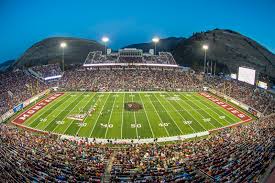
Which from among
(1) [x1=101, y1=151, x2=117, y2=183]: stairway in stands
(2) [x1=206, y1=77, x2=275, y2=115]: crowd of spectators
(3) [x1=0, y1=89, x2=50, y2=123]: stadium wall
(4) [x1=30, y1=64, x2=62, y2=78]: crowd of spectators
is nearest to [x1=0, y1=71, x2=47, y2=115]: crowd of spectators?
(3) [x1=0, y1=89, x2=50, y2=123]: stadium wall

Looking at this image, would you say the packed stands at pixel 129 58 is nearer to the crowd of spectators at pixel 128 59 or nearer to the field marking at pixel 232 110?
the crowd of spectators at pixel 128 59

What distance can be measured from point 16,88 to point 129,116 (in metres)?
25.1

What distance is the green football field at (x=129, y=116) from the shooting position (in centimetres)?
3203

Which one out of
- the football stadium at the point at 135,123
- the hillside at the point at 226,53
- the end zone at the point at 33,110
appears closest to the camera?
the football stadium at the point at 135,123

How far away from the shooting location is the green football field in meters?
32.0

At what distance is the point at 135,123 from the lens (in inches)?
1363

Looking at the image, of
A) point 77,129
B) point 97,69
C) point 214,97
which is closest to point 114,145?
point 77,129

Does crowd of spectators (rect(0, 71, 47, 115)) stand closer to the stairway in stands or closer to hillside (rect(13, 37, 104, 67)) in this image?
the stairway in stands

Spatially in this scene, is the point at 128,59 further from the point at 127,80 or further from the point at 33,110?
the point at 33,110

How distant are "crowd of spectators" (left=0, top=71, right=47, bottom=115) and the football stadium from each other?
189 millimetres

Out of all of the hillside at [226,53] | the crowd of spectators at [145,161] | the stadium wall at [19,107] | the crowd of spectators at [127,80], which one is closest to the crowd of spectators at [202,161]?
the crowd of spectators at [145,161]

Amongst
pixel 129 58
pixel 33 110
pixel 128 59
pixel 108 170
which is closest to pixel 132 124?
pixel 108 170

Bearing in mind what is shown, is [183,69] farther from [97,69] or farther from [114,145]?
[114,145]

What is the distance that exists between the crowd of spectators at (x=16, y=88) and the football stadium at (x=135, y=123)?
0.19 meters
